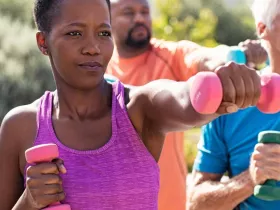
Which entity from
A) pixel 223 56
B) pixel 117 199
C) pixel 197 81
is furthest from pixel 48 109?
pixel 223 56

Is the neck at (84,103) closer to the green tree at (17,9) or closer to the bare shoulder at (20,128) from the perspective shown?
the bare shoulder at (20,128)

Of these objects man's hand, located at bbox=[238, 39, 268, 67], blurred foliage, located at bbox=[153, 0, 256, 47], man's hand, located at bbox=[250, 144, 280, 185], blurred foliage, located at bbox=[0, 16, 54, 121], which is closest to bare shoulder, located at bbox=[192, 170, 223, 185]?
man's hand, located at bbox=[250, 144, 280, 185]

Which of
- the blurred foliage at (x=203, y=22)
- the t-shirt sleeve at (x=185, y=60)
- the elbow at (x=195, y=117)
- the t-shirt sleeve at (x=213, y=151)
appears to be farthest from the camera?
the blurred foliage at (x=203, y=22)

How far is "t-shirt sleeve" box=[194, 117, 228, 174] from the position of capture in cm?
271

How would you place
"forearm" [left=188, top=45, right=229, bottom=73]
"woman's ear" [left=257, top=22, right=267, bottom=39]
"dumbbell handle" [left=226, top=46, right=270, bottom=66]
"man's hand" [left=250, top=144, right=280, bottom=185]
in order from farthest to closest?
"forearm" [left=188, top=45, right=229, bottom=73], "dumbbell handle" [left=226, top=46, right=270, bottom=66], "woman's ear" [left=257, top=22, right=267, bottom=39], "man's hand" [left=250, top=144, right=280, bottom=185]

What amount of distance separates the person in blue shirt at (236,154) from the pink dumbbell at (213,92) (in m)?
0.83

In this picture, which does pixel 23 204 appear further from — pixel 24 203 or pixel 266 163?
pixel 266 163

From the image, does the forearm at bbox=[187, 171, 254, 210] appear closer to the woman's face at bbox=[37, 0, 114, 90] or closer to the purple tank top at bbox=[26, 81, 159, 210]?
the purple tank top at bbox=[26, 81, 159, 210]

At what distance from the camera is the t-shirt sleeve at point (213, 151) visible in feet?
8.88

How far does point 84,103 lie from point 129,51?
2.11 metres

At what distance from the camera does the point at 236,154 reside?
105 inches

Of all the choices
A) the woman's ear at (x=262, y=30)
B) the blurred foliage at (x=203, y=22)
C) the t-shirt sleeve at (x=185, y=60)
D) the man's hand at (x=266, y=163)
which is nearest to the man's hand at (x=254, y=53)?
the t-shirt sleeve at (x=185, y=60)

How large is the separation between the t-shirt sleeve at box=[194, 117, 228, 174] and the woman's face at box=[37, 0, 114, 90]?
803mm

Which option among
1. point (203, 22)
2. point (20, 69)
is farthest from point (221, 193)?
point (203, 22)
